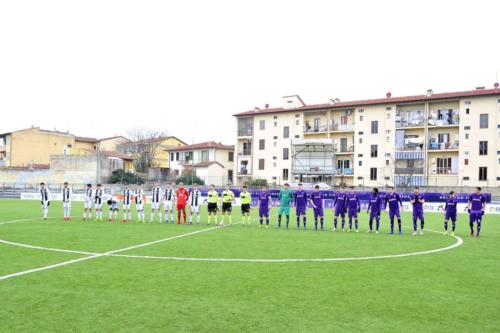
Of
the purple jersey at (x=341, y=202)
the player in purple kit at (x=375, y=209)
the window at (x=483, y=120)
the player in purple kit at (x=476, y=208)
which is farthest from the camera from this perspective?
the window at (x=483, y=120)

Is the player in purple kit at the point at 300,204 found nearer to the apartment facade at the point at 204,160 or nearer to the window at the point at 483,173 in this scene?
the window at the point at 483,173

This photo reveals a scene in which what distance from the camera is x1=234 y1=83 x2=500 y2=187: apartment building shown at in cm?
5419

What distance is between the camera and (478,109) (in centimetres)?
5447

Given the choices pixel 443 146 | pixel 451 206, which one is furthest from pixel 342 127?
pixel 451 206

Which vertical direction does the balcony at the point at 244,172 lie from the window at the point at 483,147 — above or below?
below

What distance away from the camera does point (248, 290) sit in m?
8.73

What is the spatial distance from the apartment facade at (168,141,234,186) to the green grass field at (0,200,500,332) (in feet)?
186

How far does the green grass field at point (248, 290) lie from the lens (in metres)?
6.71

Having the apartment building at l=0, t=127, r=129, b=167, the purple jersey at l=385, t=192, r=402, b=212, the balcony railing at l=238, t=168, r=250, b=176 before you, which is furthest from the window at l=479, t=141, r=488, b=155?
the apartment building at l=0, t=127, r=129, b=167

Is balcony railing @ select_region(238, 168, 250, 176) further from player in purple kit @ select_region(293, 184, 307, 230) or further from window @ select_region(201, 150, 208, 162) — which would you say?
player in purple kit @ select_region(293, 184, 307, 230)

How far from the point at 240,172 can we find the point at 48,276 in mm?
60809


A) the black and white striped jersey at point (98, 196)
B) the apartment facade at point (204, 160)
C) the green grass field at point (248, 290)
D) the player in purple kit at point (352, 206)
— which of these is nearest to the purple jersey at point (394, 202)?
the player in purple kit at point (352, 206)

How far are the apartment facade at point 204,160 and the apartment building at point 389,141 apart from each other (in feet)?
22.9

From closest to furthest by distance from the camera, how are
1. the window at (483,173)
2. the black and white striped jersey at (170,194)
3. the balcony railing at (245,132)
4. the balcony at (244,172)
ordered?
the black and white striped jersey at (170,194)
the window at (483,173)
the balcony at (244,172)
the balcony railing at (245,132)
